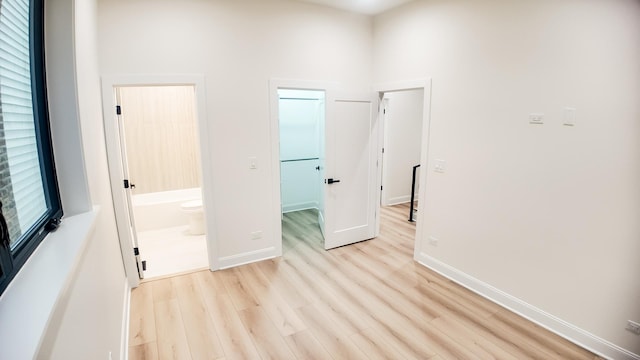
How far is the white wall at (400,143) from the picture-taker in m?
5.83

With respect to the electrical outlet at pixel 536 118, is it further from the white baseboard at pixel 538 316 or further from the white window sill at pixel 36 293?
the white window sill at pixel 36 293

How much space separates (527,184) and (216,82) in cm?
302

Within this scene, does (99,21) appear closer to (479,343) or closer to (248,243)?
(248,243)

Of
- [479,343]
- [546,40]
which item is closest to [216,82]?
[546,40]

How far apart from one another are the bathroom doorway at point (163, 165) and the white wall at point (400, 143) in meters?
3.40

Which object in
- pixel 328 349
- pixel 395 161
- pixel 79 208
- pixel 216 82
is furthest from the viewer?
pixel 395 161

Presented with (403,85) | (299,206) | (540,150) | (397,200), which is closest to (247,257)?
(299,206)

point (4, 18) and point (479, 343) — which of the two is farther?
point (479, 343)

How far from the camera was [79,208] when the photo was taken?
5.78 feet

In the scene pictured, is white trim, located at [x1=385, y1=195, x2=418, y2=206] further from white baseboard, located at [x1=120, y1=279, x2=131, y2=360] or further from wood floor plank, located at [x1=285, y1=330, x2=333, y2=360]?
white baseboard, located at [x1=120, y1=279, x2=131, y2=360]

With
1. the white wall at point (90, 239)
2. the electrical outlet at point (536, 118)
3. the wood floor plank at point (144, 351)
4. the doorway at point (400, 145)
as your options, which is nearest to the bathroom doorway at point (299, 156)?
the doorway at point (400, 145)

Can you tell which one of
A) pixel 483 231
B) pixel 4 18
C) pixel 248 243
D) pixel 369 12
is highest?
pixel 369 12

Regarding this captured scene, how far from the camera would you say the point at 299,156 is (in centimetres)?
561

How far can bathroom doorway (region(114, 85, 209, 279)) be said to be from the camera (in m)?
4.52
